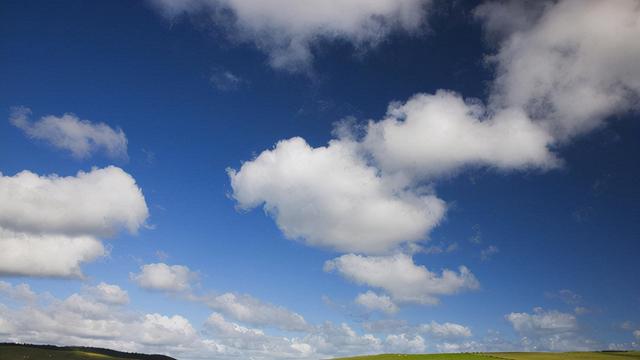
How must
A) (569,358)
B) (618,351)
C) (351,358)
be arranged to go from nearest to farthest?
1. (569,358)
2. (618,351)
3. (351,358)

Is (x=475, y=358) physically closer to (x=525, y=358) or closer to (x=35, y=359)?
(x=525, y=358)

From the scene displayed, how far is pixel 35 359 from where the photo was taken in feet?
640

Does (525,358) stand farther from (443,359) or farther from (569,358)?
(443,359)

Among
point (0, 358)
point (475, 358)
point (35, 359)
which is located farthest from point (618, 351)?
point (0, 358)

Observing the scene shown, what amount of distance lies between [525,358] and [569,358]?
47.5ft

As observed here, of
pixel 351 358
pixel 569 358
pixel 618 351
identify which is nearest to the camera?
pixel 569 358

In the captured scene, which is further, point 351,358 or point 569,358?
point 351,358

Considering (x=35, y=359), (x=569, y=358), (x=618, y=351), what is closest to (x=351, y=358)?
(x=569, y=358)

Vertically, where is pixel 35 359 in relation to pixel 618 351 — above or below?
below

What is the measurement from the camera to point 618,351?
187m

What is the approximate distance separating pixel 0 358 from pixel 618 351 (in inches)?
10253

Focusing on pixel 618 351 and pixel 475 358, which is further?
pixel 618 351

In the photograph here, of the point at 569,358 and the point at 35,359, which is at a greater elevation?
the point at 569,358

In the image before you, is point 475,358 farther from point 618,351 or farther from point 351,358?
point 618,351
